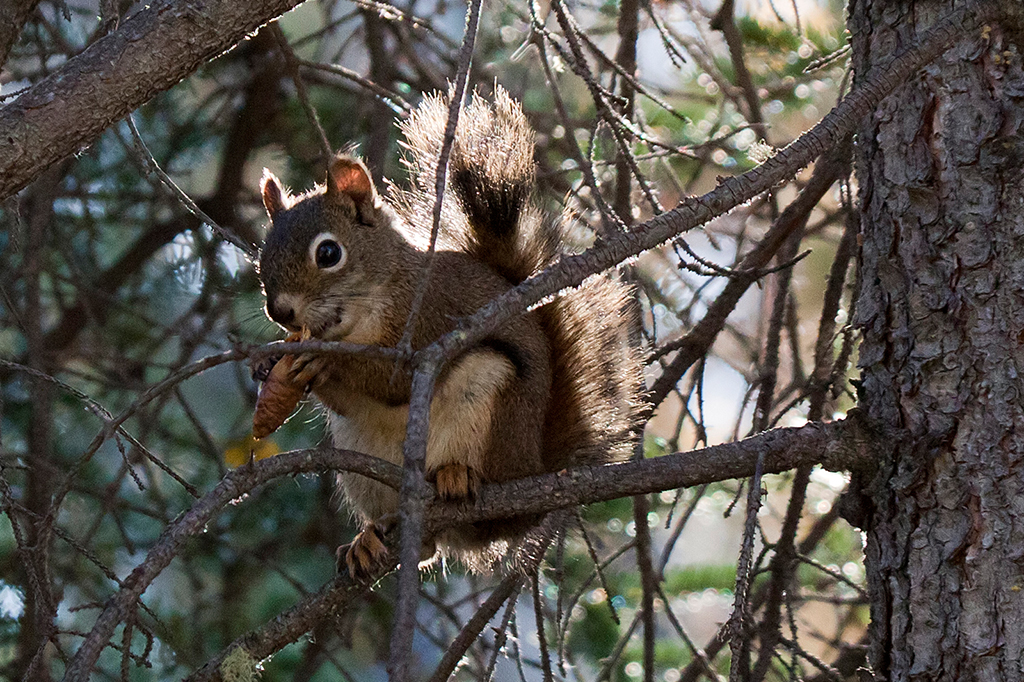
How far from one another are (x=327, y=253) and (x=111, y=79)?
597mm

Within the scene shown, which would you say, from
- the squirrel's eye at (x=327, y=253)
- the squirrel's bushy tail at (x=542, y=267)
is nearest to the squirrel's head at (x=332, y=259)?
the squirrel's eye at (x=327, y=253)

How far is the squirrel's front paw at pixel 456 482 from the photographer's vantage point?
164 cm

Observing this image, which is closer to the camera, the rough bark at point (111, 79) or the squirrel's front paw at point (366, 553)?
the rough bark at point (111, 79)

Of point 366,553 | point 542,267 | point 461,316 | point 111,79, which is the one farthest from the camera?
point 542,267

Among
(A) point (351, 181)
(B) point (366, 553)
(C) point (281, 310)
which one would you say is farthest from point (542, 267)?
(B) point (366, 553)

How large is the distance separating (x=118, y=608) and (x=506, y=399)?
83 centimetres

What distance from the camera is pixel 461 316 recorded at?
1773 millimetres

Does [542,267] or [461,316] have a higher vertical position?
[542,267]

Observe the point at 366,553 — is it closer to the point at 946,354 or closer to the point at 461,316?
the point at 461,316

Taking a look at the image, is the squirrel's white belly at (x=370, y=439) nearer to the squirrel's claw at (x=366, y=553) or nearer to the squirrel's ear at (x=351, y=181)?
the squirrel's claw at (x=366, y=553)

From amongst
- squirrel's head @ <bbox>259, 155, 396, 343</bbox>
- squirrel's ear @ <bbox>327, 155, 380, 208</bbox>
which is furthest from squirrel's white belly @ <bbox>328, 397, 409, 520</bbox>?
squirrel's ear @ <bbox>327, 155, 380, 208</bbox>

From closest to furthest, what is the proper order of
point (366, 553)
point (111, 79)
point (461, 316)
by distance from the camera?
point (111, 79) → point (366, 553) → point (461, 316)

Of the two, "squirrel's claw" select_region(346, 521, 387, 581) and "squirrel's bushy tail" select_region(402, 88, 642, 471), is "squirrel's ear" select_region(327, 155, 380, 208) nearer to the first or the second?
"squirrel's bushy tail" select_region(402, 88, 642, 471)

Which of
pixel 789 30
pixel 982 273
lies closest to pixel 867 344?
pixel 982 273
